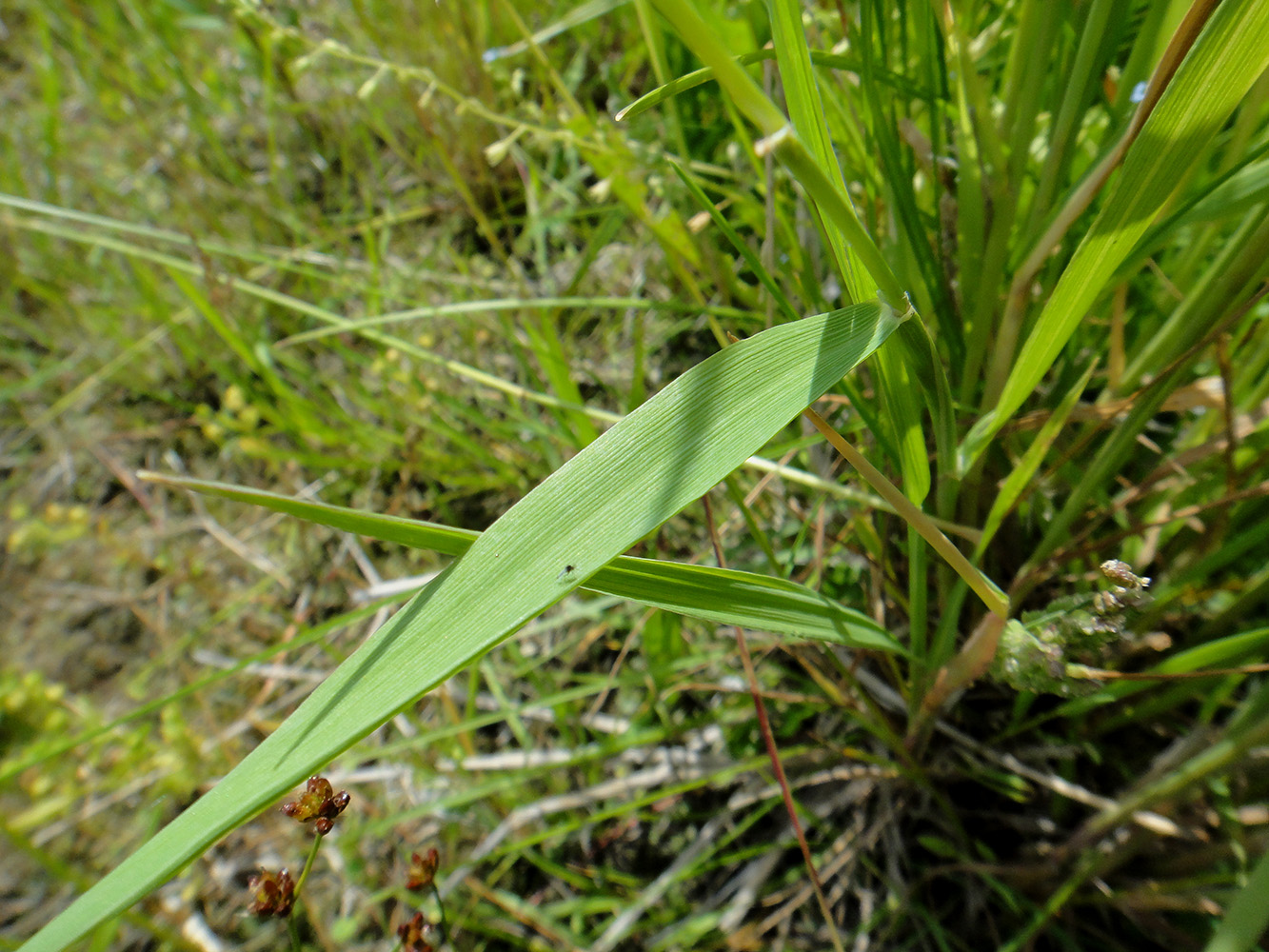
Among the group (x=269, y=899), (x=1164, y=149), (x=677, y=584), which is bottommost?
(x=269, y=899)

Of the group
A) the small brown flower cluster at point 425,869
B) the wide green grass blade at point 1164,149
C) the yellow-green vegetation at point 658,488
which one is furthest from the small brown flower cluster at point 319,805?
the wide green grass blade at point 1164,149

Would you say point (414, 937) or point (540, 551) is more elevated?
point (540, 551)

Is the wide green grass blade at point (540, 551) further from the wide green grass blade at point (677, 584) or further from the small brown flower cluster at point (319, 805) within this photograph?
the small brown flower cluster at point (319, 805)

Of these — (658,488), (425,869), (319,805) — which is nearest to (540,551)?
(658,488)

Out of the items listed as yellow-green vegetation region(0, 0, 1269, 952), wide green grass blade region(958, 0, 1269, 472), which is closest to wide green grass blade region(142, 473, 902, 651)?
yellow-green vegetation region(0, 0, 1269, 952)

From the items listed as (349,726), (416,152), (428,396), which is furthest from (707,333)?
(349,726)

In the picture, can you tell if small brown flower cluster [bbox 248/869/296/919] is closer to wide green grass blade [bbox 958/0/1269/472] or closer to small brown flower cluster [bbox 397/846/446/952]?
small brown flower cluster [bbox 397/846/446/952]

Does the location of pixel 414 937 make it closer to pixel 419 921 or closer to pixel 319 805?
pixel 419 921
